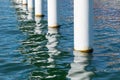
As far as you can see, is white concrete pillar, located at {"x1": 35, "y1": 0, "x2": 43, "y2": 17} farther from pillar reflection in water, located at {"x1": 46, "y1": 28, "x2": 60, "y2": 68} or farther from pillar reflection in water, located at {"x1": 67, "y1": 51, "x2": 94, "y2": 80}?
pillar reflection in water, located at {"x1": 67, "y1": 51, "x2": 94, "y2": 80}

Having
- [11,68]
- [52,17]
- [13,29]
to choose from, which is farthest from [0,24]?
[11,68]

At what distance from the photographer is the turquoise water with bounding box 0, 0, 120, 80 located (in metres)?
14.3

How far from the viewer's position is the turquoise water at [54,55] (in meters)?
14.3

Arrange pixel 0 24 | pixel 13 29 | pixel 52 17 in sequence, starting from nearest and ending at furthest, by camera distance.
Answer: pixel 52 17, pixel 13 29, pixel 0 24

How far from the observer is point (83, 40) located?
1672 cm

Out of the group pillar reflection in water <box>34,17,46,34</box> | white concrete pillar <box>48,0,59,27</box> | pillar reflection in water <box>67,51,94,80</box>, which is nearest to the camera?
pillar reflection in water <box>67,51,94,80</box>

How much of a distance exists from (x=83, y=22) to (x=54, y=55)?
2.63 metres

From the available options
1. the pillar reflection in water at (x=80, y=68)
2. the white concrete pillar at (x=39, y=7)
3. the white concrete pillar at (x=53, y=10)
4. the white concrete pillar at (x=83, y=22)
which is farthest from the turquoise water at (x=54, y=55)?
the white concrete pillar at (x=39, y=7)

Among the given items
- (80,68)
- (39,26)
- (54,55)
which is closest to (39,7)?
(39,26)

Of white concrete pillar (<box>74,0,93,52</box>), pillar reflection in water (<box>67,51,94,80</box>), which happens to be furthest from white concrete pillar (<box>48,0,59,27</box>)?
white concrete pillar (<box>74,0,93,52</box>)

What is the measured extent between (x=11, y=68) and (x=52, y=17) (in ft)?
30.7

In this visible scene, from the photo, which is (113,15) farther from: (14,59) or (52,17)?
(14,59)

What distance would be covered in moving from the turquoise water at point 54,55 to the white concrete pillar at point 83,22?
0.91 metres

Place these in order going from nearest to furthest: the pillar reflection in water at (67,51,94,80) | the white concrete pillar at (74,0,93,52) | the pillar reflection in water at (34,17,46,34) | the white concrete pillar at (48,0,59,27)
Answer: the pillar reflection in water at (67,51,94,80), the white concrete pillar at (74,0,93,52), the white concrete pillar at (48,0,59,27), the pillar reflection in water at (34,17,46,34)
